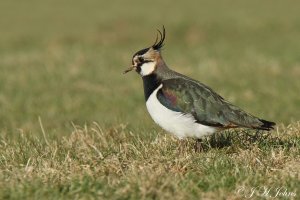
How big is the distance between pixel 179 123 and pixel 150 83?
29.4 inches

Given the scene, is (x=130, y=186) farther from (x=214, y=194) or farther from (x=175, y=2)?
(x=175, y=2)

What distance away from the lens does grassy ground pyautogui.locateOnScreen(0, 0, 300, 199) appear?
6.39m

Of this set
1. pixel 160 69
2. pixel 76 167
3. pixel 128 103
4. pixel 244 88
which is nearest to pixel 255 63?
pixel 244 88

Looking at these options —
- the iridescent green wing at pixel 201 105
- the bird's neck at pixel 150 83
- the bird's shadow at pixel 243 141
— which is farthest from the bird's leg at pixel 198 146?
the bird's neck at pixel 150 83

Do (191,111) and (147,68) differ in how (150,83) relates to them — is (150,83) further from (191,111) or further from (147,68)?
(191,111)

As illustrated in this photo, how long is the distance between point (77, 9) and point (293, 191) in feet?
116

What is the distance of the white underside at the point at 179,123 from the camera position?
7.51 metres

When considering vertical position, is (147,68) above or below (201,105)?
above

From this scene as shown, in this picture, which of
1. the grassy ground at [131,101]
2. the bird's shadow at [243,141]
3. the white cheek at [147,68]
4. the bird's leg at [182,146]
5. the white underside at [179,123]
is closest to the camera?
the grassy ground at [131,101]

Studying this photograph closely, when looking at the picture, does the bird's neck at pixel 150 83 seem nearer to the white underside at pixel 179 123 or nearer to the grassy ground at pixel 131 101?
the white underside at pixel 179 123

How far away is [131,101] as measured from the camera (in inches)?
617

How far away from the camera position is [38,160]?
740 cm

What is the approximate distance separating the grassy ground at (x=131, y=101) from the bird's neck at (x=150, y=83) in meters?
0.68

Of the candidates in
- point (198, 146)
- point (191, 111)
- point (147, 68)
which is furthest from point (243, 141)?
point (147, 68)
